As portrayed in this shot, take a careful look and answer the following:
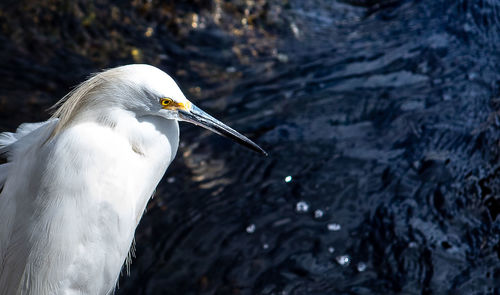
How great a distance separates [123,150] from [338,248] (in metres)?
1.41

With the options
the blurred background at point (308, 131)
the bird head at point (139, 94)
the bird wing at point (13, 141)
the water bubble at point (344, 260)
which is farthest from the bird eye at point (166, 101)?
the water bubble at point (344, 260)

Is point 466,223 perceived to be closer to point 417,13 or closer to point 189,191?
point 189,191

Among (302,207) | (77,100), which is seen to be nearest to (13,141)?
(77,100)

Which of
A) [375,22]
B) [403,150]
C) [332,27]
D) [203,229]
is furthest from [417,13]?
[203,229]

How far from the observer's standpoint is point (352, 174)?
11.7ft

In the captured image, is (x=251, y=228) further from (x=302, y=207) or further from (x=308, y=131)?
(x=308, y=131)

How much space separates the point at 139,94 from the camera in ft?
7.05

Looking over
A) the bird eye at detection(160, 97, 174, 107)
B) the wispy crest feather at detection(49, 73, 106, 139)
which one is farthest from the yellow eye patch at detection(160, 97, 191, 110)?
the wispy crest feather at detection(49, 73, 106, 139)

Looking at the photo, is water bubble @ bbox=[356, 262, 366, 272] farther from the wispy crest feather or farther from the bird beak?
the wispy crest feather

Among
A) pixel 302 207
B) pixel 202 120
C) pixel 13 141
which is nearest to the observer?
pixel 202 120

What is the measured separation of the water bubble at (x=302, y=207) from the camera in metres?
3.38

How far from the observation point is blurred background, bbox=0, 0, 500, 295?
3051mm

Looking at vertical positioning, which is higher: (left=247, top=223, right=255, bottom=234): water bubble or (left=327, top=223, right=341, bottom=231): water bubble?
(left=327, top=223, right=341, bottom=231): water bubble

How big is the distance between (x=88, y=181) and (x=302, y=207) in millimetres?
1534
